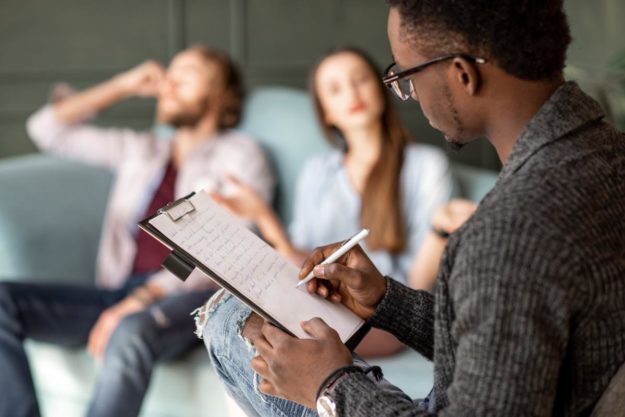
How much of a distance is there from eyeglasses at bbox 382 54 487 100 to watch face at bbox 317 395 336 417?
0.36 metres

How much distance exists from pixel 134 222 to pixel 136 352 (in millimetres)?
606

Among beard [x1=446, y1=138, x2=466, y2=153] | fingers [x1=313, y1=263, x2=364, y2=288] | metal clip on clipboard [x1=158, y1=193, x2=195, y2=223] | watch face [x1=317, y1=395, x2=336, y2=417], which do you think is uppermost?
beard [x1=446, y1=138, x2=466, y2=153]

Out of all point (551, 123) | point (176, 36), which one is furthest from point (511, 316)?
point (176, 36)

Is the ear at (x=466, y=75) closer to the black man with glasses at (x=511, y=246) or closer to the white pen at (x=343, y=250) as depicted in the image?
the black man with glasses at (x=511, y=246)

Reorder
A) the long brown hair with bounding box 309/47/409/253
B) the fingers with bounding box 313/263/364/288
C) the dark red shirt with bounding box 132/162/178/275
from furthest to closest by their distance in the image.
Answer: the dark red shirt with bounding box 132/162/178/275
the long brown hair with bounding box 309/47/409/253
the fingers with bounding box 313/263/364/288

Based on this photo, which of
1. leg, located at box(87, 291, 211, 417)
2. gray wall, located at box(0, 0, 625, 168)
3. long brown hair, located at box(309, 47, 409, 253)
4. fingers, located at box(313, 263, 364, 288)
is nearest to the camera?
fingers, located at box(313, 263, 364, 288)

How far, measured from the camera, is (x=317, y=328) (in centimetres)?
109

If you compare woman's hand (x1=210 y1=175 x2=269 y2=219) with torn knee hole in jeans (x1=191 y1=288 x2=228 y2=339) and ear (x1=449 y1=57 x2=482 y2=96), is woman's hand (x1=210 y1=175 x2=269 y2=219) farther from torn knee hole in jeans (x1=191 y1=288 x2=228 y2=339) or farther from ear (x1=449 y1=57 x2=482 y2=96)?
ear (x1=449 y1=57 x2=482 y2=96)

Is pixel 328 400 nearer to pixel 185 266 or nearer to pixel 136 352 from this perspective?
pixel 185 266

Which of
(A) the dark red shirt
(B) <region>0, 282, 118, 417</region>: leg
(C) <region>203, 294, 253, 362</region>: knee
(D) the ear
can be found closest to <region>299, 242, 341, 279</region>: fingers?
(C) <region>203, 294, 253, 362</region>: knee

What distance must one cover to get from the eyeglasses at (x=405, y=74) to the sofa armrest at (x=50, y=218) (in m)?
1.40

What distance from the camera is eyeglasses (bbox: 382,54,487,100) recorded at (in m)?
0.97

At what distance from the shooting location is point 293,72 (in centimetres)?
291

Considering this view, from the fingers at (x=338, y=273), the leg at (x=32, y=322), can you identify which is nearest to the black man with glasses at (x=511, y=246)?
the fingers at (x=338, y=273)
